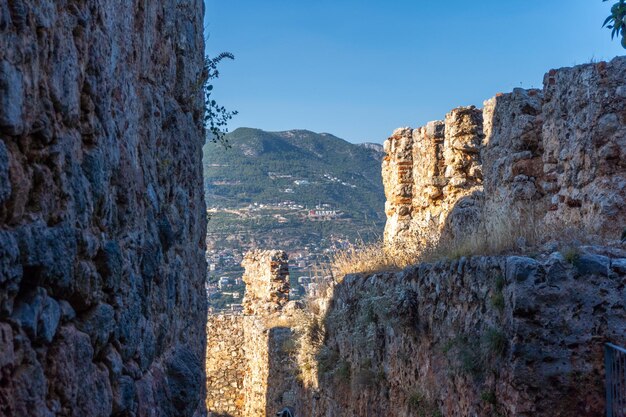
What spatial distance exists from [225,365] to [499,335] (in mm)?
16852

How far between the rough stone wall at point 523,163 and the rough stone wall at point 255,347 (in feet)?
14.2

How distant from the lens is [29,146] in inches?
126

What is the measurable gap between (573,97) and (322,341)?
7078 millimetres

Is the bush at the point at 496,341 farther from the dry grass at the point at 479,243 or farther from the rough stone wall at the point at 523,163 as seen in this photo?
the rough stone wall at the point at 523,163

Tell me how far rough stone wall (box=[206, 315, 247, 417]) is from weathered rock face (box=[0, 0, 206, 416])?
15.8 m

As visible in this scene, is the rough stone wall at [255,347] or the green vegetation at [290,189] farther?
the green vegetation at [290,189]

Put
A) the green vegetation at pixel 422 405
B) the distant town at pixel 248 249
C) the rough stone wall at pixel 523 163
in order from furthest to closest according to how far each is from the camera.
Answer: the distant town at pixel 248 249, the green vegetation at pixel 422 405, the rough stone wall at pixel 523 163

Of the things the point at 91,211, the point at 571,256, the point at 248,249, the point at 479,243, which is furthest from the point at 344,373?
the point at 248,249

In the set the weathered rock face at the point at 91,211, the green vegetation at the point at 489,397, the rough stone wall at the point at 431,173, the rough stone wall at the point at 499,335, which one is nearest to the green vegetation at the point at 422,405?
the rough stone wall at the point at 499,335

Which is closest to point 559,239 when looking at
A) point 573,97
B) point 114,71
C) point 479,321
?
point 479,321

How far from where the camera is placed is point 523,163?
33.1 ft

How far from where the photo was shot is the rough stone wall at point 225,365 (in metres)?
22.3

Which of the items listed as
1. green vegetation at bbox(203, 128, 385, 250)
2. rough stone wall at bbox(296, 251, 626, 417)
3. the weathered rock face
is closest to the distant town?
green vegetation at bbox(203, 128, 385, 250)

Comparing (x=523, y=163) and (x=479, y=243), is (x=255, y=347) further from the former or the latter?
(x=479, y=243)
